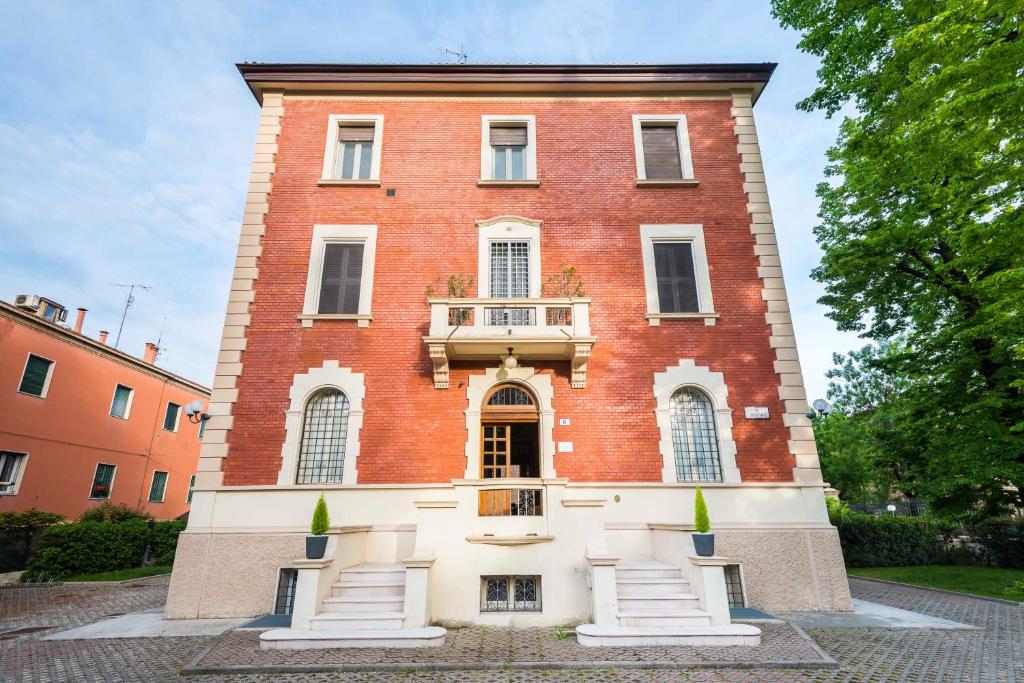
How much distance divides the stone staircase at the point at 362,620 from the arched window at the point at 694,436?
6.45m

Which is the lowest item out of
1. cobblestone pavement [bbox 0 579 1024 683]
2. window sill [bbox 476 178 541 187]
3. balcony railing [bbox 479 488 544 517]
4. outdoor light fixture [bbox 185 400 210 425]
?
cobblestone pavement [bbox 0 579 1024 683]

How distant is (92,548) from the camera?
15953 mm

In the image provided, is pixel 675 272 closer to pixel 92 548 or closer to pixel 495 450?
pixel 495 450

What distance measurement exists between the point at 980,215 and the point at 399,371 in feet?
56.8

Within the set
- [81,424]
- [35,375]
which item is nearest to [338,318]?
[35,375]

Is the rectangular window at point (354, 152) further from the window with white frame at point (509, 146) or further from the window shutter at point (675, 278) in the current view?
the window shutter at point (675, 278)

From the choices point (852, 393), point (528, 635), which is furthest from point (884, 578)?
point (852, 393)

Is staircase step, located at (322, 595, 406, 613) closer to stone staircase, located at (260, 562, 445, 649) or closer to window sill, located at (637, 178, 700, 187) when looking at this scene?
stone staircase, located at (260, 562, 445, 649)

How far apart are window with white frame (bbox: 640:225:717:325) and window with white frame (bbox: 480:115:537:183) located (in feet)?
12.6

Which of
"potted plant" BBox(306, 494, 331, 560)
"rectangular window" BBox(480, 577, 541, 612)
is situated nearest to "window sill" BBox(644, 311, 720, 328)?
"rectangular window" BBox(480, 577, 541, 612)

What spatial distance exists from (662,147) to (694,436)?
8269 mm

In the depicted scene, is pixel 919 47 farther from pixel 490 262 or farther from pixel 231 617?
pixel 231 617

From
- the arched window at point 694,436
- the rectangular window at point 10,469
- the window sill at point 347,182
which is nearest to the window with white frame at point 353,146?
the window sill at point 347,182

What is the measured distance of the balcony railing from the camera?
9.40m
